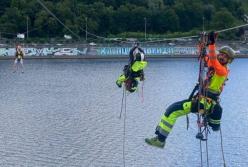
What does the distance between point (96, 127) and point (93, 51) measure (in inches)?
2778

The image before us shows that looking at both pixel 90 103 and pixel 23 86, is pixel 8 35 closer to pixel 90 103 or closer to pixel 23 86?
pixel 23 86

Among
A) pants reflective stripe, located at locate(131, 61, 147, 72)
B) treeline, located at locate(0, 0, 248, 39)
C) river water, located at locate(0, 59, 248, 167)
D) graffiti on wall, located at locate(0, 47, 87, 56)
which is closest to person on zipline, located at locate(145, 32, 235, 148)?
river water, located at locate(0, 59, 248, 167)

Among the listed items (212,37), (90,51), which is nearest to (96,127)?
(212,37)

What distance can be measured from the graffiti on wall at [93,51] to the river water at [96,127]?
136 ft

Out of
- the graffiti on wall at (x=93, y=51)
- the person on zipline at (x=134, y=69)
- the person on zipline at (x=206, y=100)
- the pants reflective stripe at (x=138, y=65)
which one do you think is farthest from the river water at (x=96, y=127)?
the graffiti on wall at (x=93, y=51)

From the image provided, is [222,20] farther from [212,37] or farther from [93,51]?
[212,37]

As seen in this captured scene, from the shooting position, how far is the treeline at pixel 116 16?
108750mm

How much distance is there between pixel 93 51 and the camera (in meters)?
101

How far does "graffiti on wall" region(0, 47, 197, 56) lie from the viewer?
9719 cm

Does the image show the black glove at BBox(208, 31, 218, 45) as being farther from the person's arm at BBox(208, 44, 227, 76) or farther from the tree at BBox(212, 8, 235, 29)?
the tree at BBox(212, 8, 235, 29)

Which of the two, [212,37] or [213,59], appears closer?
[212,37]

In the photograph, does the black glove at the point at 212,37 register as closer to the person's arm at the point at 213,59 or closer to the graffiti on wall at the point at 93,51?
the person's arm at the point at 213,59

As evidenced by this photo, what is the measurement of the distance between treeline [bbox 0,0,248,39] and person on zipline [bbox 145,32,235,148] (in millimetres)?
79761

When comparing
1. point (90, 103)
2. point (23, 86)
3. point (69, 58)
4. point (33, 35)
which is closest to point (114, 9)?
point (33, 35)
